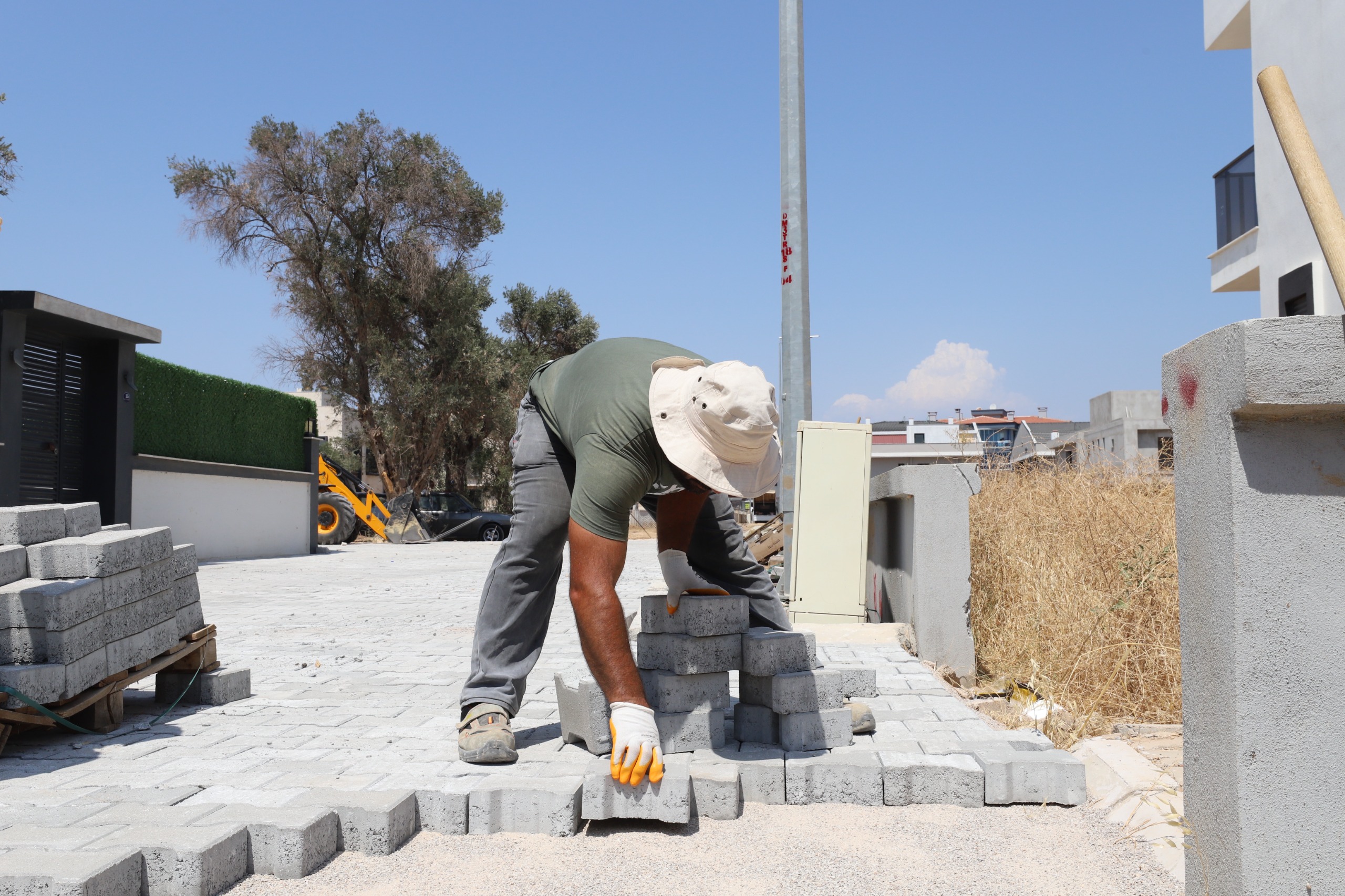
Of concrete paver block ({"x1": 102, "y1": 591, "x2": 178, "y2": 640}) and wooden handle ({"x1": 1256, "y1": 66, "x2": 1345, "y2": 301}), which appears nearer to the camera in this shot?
wooden handle ({"x1": 1256, "y1": 66, "x2": 1345, "y2": 301})

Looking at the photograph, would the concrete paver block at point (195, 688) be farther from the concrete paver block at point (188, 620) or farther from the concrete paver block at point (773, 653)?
the concrete paver block at point (773, 653)

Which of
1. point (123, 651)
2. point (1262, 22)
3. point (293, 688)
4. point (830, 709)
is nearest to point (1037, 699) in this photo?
point (830, 709)

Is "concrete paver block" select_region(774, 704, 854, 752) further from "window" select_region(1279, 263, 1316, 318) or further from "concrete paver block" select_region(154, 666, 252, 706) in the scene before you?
"window" select_region(1279, 263, 1316, 318)

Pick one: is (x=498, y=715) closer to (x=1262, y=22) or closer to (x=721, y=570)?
(x=721, y=570)

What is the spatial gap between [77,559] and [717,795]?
A: 280cm

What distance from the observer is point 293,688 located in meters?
4.95

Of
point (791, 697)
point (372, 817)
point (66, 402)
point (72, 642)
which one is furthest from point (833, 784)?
point (66, 402)

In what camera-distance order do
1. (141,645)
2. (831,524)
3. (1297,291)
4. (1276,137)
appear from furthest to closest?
(1297,291) < (1276,137) < (831,524) < (141,645)

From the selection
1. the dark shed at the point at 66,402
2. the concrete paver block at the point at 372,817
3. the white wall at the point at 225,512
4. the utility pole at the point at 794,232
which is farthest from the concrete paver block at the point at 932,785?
the white wall at the point at 225,512

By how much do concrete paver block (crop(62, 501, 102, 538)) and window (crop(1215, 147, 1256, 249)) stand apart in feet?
43.6

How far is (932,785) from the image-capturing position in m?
3.17

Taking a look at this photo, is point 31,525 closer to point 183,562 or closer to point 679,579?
point 183,562

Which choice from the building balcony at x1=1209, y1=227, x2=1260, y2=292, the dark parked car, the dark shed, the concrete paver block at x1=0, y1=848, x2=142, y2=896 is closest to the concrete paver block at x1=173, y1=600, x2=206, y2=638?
the concrete paver block at x1=0, y1=848, x2=142, y2=896

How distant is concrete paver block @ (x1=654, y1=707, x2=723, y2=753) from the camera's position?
3365mm
